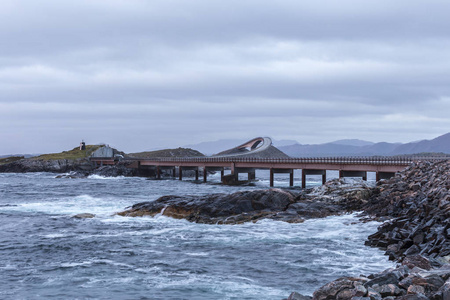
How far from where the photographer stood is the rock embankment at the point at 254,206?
1444 inches

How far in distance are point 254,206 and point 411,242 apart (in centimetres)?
1758

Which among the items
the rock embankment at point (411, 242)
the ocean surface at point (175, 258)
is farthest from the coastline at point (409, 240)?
the ocean surface at point (175, 258)

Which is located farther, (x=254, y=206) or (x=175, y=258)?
(x=254, y=206)

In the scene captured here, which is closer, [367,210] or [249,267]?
[249,267]

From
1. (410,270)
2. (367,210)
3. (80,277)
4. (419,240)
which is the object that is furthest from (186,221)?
(410,270)

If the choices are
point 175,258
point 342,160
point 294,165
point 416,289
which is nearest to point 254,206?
point 175,258

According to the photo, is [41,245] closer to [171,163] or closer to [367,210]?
[367,210]

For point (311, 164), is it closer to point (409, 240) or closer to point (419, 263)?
point (409, 240)

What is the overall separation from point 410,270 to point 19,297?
1393cm

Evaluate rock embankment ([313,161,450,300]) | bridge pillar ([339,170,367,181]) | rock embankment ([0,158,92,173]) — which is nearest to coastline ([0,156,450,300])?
rock embankment ([313,161,450,300])

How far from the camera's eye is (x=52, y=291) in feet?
60.2

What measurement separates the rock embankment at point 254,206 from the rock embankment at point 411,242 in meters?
2.85

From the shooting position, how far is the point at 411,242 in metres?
22.8

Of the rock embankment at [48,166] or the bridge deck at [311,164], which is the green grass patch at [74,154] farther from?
the bridge deck at [311,164]
